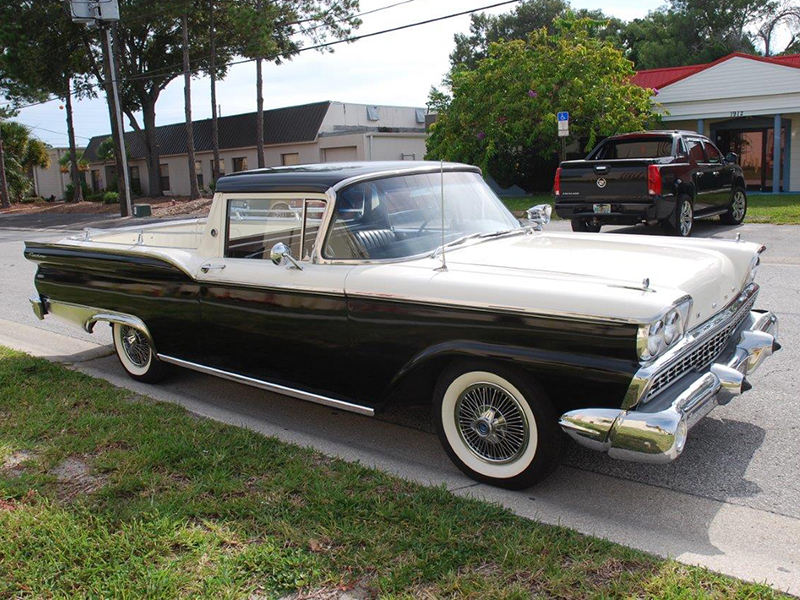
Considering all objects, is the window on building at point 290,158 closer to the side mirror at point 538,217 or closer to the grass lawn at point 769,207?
the grass lawn at point 769,207

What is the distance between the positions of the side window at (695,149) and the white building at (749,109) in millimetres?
10103

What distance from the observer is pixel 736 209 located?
568 inches

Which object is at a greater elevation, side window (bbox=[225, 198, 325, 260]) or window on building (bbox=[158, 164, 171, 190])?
window on building (bbox=[158, 164, 171, 190])

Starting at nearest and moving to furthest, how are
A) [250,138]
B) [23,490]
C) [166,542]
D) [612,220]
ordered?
[166,542], [23,490], [612,220], [250,138]

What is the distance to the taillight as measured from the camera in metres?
11.5

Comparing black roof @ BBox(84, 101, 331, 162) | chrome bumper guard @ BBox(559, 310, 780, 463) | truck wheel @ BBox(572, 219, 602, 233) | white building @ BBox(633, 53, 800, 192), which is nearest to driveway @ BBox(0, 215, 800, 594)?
chrome bumper guard @ BBox(559, 310, 780, 463)

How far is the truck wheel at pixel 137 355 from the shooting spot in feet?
18.6

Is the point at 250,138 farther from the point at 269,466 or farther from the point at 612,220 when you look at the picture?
the point at 269,466

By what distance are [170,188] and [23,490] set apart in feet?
139

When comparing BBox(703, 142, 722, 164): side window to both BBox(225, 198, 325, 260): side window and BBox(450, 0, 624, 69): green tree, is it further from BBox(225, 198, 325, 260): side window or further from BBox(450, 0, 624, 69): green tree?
BBox(450, 0, 624, 69): green tree

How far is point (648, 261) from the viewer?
13.1ft

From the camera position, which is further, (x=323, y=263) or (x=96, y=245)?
(x=96, y=245)

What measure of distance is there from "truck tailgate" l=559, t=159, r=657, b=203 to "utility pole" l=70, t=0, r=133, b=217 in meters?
18.1

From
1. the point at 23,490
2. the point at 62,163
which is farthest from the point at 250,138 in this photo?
the point at 23,490
